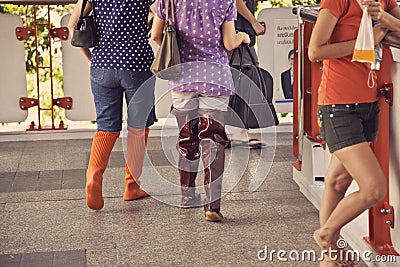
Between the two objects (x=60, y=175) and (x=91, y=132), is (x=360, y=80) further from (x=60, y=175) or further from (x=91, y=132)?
(x=91, y=132)

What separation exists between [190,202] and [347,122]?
2.05 meters

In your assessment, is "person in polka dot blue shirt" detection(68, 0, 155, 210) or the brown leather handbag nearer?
the brown leather handbag

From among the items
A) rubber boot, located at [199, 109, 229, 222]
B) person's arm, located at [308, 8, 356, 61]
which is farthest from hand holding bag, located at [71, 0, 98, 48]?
person's arm, located at [308, 8, 356, 61]

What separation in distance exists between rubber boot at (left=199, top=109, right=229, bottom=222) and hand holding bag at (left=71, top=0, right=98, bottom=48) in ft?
2.68

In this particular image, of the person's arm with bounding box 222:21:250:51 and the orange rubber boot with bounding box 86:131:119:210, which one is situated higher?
the person's arm with bounding box 222:21:250:51

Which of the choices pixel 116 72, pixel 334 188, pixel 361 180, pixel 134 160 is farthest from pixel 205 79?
pixel 361 180

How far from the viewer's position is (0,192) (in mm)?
6523

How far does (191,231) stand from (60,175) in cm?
194

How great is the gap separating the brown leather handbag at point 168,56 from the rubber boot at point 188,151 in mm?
289

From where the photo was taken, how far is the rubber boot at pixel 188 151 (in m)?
5.59

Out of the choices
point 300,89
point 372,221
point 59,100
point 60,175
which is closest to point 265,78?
point 300,89

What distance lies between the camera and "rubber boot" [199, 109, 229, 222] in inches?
216

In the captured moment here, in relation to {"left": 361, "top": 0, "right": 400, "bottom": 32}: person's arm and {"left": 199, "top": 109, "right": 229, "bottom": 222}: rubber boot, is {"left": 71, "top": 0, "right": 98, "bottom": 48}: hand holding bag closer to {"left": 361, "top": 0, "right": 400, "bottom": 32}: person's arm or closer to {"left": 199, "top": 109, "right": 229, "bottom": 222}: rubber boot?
{"left": 199, "top": 109, "right": 229, "bottom": 222}: rubber boot

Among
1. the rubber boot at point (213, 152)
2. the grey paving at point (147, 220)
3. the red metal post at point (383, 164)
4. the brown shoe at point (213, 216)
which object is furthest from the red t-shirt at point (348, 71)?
the brown shoe at point (213, 216)
